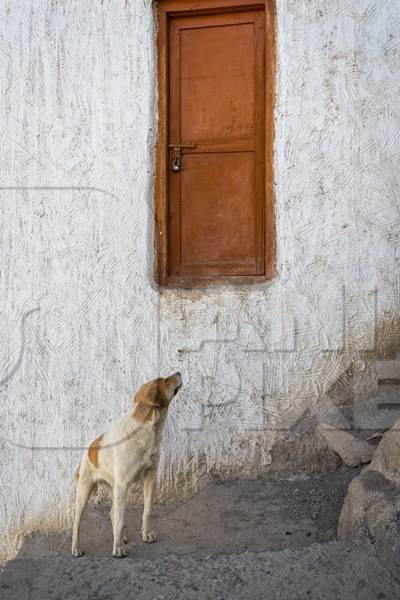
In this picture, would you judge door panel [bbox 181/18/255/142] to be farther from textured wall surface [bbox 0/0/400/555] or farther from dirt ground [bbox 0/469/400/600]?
dirt ground [bbox 0/469/400/600]

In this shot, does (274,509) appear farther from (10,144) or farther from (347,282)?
(10,144)

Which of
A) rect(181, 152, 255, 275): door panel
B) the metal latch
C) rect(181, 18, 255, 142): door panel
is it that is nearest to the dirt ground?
rect(181, 152, 255, 275): door panel

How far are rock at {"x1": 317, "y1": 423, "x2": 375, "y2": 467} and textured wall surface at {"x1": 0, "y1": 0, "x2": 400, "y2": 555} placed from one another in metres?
0.10

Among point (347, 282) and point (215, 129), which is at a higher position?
point (215, 129)

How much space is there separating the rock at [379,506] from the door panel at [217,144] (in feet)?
5.50

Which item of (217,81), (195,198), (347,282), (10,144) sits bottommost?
(347,282)

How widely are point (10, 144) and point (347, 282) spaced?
2.69 m

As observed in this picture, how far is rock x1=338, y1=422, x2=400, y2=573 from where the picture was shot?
3430 millimetres

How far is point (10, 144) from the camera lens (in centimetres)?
528

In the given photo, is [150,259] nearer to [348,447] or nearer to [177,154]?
[177,154]

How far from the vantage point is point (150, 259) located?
5.11 meters

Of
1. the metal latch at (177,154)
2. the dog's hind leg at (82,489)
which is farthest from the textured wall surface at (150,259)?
the dog's hind leg at (82,489)

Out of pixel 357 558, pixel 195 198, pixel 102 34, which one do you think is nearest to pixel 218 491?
pixel 357 558

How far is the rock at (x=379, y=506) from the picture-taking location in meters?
3.43
